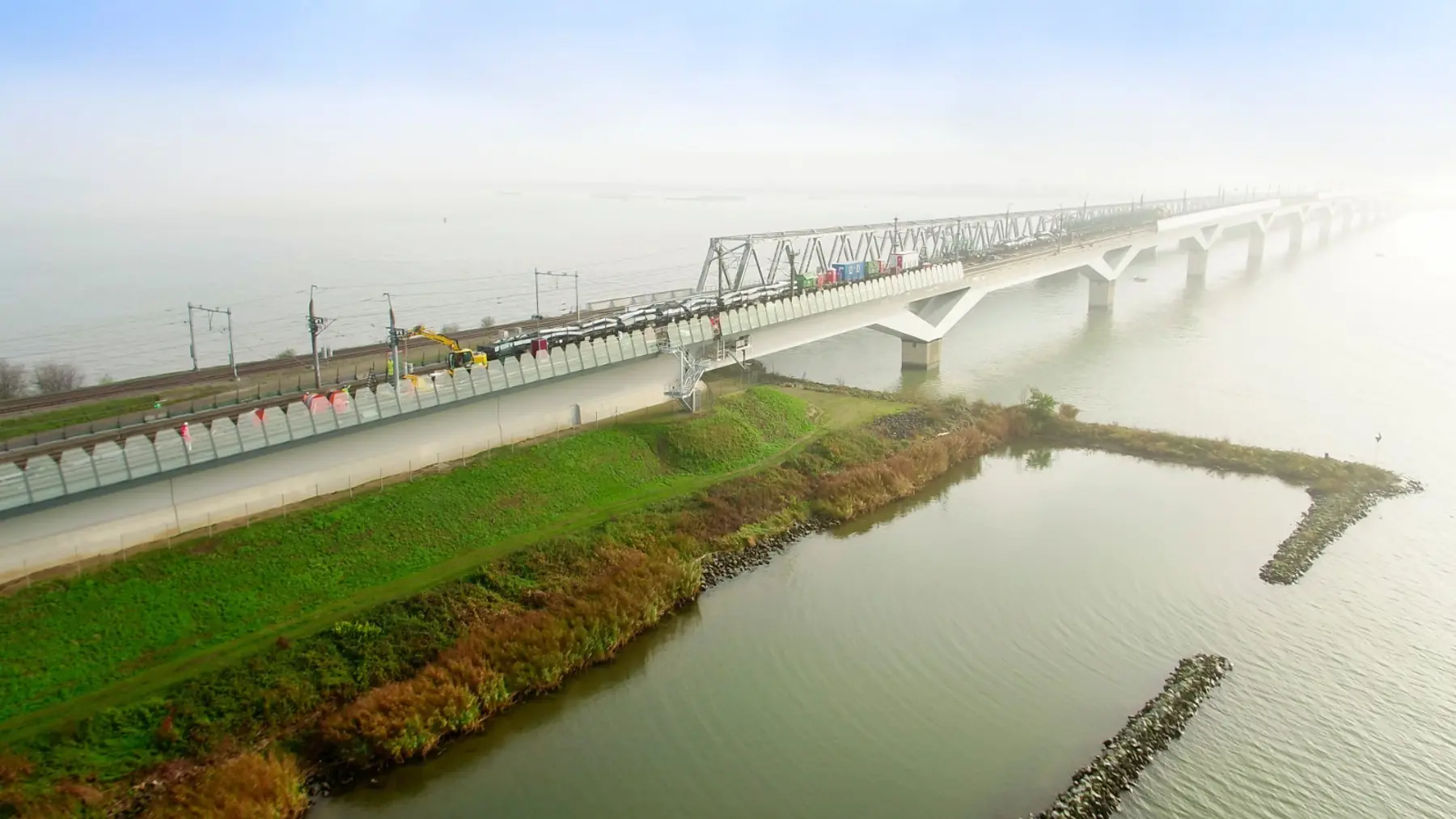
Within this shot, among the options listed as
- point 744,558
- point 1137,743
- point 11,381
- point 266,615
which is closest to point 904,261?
point 744,558

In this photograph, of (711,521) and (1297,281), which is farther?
(1297,281)

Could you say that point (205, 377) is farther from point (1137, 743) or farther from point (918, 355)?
point (918, 355)

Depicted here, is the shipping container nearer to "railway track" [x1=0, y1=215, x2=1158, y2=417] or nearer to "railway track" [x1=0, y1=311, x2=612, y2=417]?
"railway track" [x1=0, y1=215, x2=1158, y2=417]

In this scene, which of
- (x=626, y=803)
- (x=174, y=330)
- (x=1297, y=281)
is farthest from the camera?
(x=1297, y=281)

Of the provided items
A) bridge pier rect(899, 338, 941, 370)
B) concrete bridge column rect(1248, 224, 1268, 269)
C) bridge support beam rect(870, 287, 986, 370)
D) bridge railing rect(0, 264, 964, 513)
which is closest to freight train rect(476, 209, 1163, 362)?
bridge railing rect(0, 264, 964, 513)

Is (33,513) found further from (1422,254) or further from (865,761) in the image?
(1422,254)

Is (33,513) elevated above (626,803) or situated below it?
above

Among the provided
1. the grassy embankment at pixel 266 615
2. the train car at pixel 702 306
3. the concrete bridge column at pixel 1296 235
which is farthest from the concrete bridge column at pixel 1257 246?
the grassy embankment at pixel 266 615

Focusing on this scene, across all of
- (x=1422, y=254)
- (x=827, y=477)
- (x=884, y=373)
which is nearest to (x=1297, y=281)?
(x=1422, y=254)
